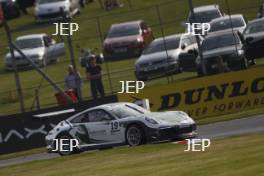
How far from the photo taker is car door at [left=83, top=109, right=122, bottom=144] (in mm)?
23828

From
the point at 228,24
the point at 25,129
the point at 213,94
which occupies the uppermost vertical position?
the point at 228,24

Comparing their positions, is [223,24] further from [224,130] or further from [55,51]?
[224,130]

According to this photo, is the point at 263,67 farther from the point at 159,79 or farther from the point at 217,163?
the point at 217,163

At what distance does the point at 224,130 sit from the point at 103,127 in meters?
2.99

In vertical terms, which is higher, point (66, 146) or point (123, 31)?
point (123, 31)

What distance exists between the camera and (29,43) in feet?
137

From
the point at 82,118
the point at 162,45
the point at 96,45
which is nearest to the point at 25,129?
the point at 82,118

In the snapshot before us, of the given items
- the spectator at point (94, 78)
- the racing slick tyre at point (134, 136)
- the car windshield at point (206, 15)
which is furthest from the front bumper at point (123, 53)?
the racing slick tyre at point (134, 136)

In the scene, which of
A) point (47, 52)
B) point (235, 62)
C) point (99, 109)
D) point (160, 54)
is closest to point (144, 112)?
point (99, 109)

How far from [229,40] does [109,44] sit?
6.93 metres

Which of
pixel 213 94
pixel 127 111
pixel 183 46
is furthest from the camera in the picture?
pixel 183 46

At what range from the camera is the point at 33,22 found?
1943 inches

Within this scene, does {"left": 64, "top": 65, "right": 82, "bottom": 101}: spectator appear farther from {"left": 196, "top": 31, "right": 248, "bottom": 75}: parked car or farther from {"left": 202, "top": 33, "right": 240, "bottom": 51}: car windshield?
{"left": 202, "top": 33, "right": 240, "bottom": 51}: car windshield

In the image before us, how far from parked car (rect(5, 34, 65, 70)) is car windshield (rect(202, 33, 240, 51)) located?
4983 mm
